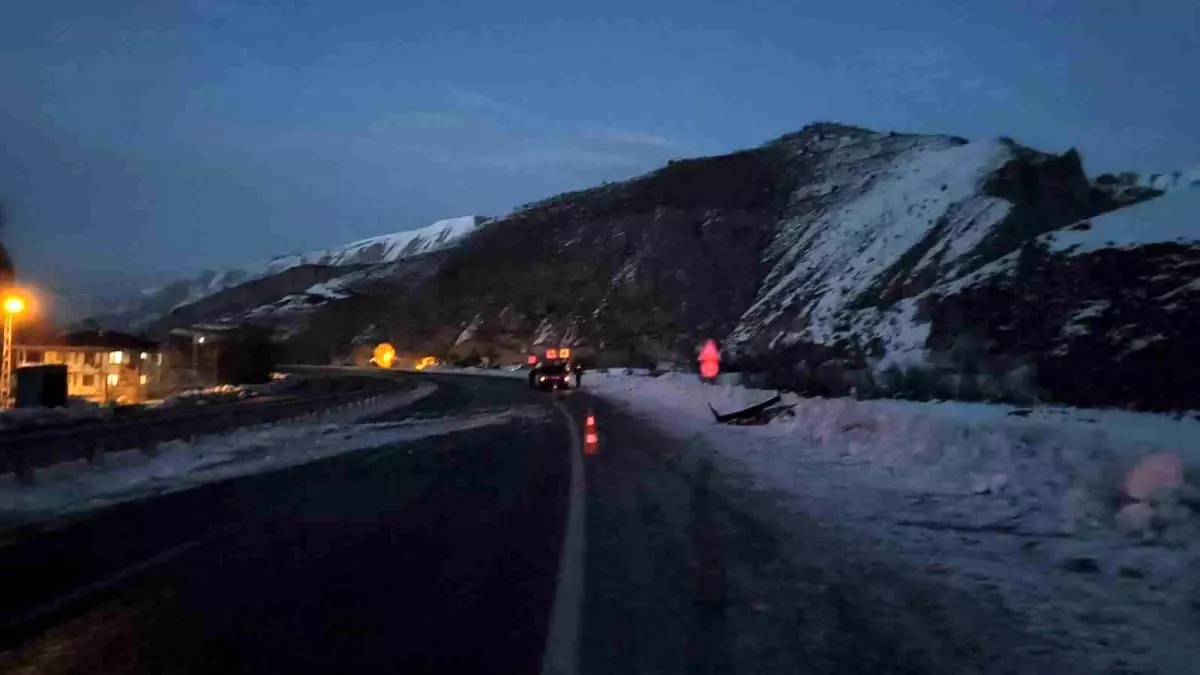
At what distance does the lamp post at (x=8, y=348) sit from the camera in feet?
123

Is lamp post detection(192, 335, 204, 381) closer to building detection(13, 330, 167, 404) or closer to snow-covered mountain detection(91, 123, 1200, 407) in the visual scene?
building detection(13, 330, 167, 404)

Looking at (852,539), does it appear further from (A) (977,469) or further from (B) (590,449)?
(B) (590,449)

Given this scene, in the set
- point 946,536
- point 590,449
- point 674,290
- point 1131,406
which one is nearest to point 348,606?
point 946,536

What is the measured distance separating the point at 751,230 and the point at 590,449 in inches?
3590

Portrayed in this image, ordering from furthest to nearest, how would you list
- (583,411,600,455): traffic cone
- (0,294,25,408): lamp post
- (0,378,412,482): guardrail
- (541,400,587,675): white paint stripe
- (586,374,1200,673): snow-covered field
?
(0,294,25,408): lamp post, (583,411,600,455): traffic cone, (0,378,412,482): guardrail, (586,374,1200,673): snow-covered field, (541,400,587,675): white paint stripe

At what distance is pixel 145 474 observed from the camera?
1903 cm

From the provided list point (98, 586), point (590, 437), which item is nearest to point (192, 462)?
point (590, 437)

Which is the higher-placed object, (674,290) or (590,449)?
(674,290)

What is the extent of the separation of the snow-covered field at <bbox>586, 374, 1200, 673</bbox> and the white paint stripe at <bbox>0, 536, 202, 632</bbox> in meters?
6.76

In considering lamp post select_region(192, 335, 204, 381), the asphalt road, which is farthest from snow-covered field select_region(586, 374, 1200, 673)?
lamp post select_region(192, 335, 204, 381)

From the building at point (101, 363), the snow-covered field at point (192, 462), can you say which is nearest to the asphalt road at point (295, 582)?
the snow-covered field at point (192, 462)

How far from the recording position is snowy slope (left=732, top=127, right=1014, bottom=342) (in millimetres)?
73875

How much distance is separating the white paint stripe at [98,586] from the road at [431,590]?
0.11 ft

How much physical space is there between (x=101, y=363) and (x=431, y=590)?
242 ft
